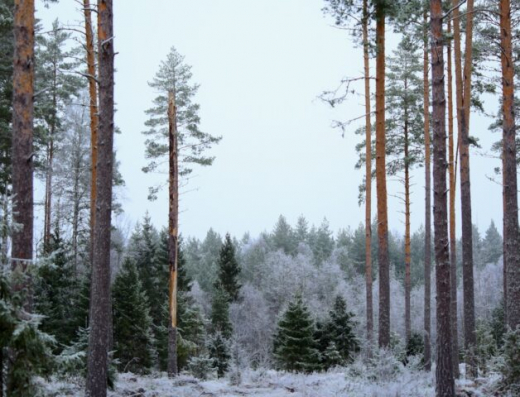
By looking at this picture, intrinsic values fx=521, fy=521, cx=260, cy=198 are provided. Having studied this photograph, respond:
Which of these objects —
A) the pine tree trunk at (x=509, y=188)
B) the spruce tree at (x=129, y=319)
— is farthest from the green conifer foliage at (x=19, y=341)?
the spruce tree at (x=129, y=319)

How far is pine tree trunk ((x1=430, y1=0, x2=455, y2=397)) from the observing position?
7.92 m

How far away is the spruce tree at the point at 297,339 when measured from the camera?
22000mm

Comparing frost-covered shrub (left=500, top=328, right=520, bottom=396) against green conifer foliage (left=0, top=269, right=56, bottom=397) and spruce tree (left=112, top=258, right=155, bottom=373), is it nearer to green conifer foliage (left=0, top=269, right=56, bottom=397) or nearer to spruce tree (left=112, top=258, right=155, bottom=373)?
green conifer foliage (left=0, top=269, right=56, bottom=397)

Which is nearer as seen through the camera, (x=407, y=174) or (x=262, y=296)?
(x=407, y=174)

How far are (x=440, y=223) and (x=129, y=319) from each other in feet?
52.5

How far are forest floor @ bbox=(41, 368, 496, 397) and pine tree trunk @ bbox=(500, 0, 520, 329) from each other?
1625 mm

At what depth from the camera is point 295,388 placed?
10.5 m

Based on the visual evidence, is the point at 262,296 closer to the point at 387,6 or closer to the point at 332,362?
the point at 332,362

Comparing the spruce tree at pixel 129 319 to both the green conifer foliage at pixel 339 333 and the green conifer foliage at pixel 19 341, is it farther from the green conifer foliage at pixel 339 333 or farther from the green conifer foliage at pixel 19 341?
the green conifer foliage at pixel 19 341

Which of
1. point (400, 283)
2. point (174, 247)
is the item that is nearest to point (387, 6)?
point (174, 247)

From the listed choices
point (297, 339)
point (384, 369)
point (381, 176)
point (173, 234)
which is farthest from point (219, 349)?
point (384, 369)

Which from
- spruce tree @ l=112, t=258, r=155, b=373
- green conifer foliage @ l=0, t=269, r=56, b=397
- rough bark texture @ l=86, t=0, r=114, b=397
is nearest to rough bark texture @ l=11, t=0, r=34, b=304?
rough bark texture @ l=86, t=0, r=114, b=397

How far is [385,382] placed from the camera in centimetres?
961

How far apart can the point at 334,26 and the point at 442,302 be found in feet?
27.1
